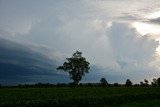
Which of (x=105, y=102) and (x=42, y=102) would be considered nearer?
(x=42, y=102)

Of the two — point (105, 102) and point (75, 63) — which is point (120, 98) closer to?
point (105, 102)

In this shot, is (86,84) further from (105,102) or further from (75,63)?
(105,102)

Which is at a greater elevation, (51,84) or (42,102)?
(51,84)

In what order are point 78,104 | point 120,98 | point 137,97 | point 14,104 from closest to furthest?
point 14,104, point 78,104, point 120,98, point 137,97

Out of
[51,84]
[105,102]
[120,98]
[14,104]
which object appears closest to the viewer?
[14,104]

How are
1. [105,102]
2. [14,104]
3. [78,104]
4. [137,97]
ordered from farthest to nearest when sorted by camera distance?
[137,97] → [105,102] → [78,104] → [14,104]

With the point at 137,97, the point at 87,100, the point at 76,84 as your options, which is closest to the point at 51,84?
the point at 76,84

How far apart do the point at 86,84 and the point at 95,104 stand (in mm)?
100027

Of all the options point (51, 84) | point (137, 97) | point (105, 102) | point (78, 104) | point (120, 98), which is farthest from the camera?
point (51, 84)

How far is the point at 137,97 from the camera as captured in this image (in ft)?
161

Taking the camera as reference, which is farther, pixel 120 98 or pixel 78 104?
pixel 120 98

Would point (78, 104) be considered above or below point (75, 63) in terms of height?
below

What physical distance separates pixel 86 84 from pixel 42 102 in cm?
10388

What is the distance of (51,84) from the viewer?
13550 centimetres
